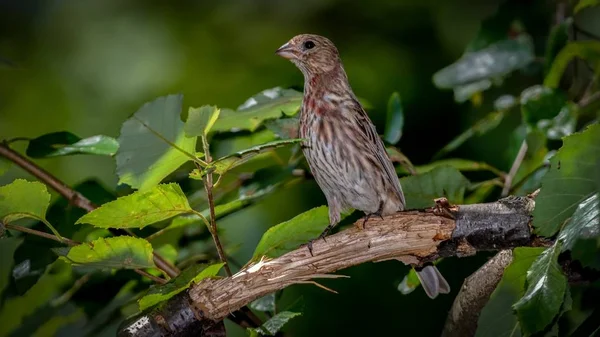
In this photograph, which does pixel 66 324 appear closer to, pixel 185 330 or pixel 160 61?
pixel 185 330

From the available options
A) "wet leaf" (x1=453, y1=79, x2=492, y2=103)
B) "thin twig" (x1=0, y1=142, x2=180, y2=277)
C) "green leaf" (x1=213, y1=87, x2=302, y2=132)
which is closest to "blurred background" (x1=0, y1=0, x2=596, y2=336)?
"wet leaf" (x1=453, y1=79, x2=492, y2=103)

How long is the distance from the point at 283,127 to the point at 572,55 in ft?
3.56

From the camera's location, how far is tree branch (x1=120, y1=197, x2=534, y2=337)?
92.2 inches

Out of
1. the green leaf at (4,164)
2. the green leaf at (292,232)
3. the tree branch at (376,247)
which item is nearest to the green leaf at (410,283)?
the tree branch at (376,247)

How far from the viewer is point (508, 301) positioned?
2033 millimetres

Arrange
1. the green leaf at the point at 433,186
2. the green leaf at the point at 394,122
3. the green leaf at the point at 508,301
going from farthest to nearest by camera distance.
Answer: the green leaf at the point at 394,122
the green leaf at the point at 433,186
the green leaf at the point at 508,301

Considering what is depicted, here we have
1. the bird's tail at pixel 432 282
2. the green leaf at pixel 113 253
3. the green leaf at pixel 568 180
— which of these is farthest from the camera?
the bird's tail at pixel 432 282

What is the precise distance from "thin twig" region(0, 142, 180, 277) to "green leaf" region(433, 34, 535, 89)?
1.31 m

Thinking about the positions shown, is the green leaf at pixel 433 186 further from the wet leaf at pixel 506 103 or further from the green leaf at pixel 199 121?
the green leaf at pixel 199 121

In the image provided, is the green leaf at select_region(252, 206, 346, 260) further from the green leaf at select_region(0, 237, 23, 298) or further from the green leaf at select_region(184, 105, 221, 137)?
the green leaf at select_region(0, 237, 23, 298)

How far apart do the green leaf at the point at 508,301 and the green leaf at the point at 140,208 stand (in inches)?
31.4

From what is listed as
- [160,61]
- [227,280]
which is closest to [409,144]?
[160,61]

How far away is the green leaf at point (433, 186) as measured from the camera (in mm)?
2818

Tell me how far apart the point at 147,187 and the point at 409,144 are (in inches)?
119
